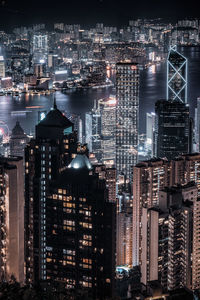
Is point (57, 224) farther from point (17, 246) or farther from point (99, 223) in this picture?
point (17, 246)

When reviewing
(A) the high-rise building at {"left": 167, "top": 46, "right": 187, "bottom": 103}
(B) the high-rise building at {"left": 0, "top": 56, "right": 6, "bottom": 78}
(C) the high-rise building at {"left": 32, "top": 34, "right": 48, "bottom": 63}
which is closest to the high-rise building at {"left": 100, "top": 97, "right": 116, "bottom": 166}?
(A) the high-rise building at {"left": 167, "top": 46, "right": 187, "bottom": 103}

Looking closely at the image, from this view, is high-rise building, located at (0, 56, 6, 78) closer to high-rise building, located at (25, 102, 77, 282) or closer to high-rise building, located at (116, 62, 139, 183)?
high-rise building, located at (116, 62, 139, 183)

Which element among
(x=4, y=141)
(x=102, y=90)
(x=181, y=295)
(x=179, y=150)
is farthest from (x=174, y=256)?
(x=102, y=90)

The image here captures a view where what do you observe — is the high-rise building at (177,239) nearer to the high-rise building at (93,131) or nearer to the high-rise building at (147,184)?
the high-rise building at (147,184)

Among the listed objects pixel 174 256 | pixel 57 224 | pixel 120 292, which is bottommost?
pixel 120 292

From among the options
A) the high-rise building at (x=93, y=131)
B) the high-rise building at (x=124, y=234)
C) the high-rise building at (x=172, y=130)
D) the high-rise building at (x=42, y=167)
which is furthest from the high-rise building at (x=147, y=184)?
the high-rise building at (x=93, y=131)
